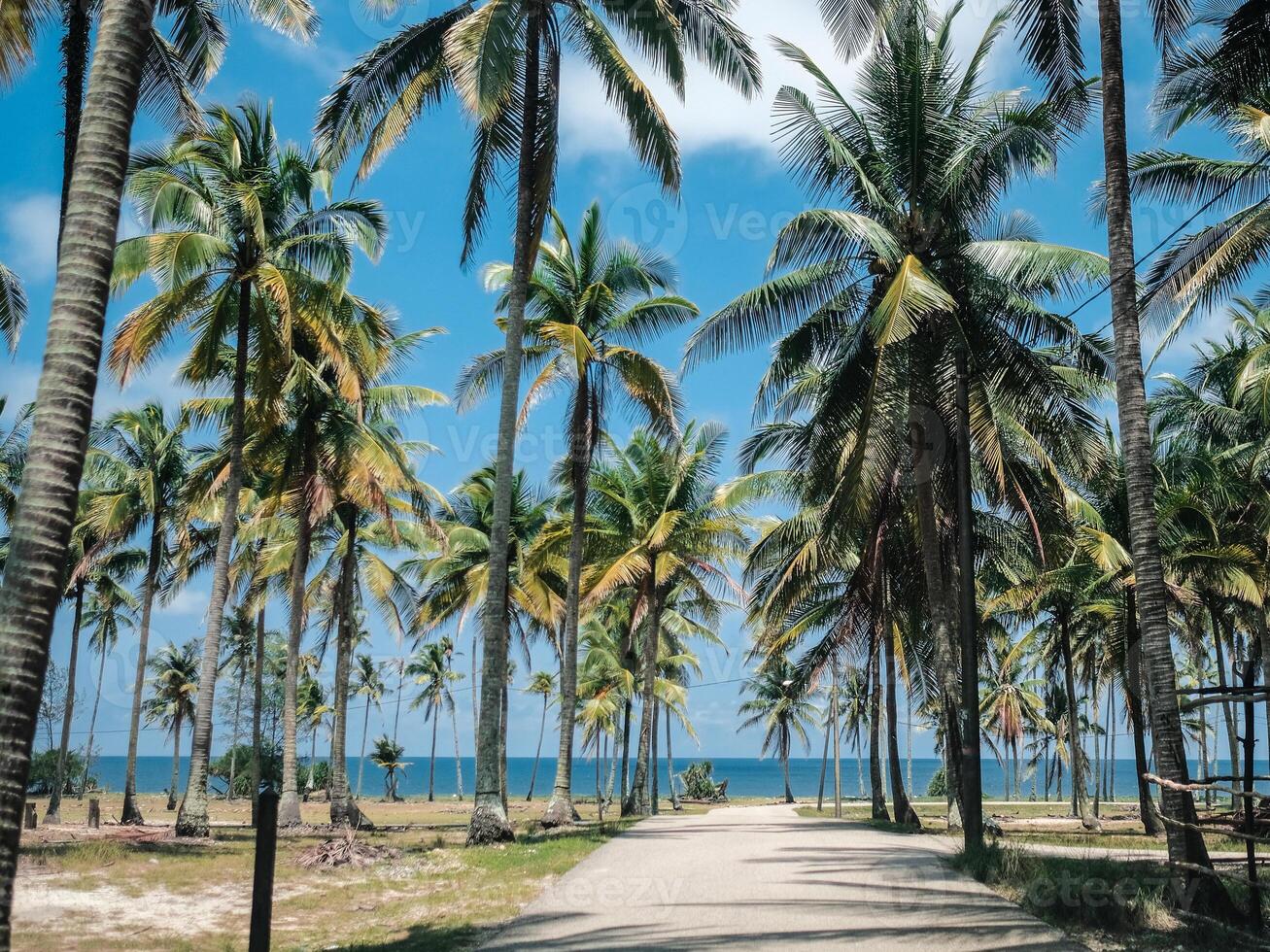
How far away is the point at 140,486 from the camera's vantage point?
25484mm

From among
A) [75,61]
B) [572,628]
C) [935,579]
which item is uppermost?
[75,61]

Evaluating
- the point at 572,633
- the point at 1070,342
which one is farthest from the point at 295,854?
the point at 1070,342

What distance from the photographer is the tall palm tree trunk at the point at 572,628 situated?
67.4 ft

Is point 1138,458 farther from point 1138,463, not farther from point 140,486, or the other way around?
point 140,486

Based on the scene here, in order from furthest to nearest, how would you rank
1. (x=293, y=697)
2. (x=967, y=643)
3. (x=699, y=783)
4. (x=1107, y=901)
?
(x=699, y=783), (x=293, y=697), (x=967, y=643), (x=1107, y=901)

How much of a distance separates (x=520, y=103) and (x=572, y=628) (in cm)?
1030

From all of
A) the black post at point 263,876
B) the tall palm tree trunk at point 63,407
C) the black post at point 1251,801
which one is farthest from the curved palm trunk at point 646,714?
the tall palm tree trunk at point 63,407

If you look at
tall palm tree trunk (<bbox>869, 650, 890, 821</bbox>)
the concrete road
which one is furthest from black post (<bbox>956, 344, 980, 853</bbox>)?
tall palm tree trunk (<bbox>869, 650, 890, 821</bbox>)

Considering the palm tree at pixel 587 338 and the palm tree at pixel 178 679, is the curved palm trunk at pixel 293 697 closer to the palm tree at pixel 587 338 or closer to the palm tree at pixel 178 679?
the palm tree at pixel 587 338

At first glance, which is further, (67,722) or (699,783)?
(699,783)

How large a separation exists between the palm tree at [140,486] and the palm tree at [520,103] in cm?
1105

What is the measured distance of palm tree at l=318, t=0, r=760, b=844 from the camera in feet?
55.4

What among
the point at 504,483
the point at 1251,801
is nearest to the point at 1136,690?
the point at 504,483

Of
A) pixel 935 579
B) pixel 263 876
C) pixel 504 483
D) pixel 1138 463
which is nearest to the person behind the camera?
pixel 263 876
